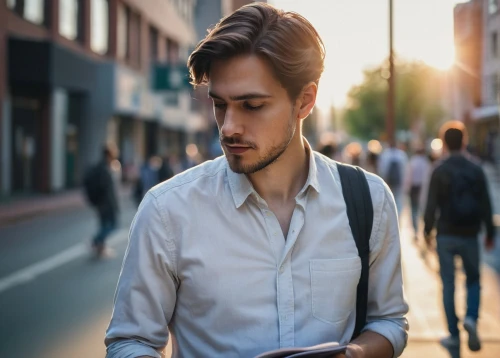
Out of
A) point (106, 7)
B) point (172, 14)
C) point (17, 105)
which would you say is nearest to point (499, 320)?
point (17, 105)

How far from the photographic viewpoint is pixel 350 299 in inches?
80.4

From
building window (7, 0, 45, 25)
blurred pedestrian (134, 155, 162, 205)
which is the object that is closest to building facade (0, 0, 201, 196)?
building window (7, 0, 45, 25)

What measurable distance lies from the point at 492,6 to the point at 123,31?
Answer: 30.6 meters

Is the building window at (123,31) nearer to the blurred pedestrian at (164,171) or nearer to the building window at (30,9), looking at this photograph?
the building window at (30,9)

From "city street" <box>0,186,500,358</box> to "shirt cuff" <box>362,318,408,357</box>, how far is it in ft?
11.2

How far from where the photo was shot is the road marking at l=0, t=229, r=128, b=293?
8766 millimetres

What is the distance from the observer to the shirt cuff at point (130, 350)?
1886 mm

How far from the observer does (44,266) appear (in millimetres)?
9992

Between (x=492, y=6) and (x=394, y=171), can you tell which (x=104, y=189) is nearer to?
(x=394, y=171)

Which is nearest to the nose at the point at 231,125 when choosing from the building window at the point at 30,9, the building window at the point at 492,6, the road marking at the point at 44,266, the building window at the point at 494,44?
the building window at the point at 492,6

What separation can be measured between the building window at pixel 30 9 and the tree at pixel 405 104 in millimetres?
17640

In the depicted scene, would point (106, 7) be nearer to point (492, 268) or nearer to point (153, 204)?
point (492, 268)

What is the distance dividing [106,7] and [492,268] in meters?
24.9

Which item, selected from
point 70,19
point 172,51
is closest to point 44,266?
point 70,19
